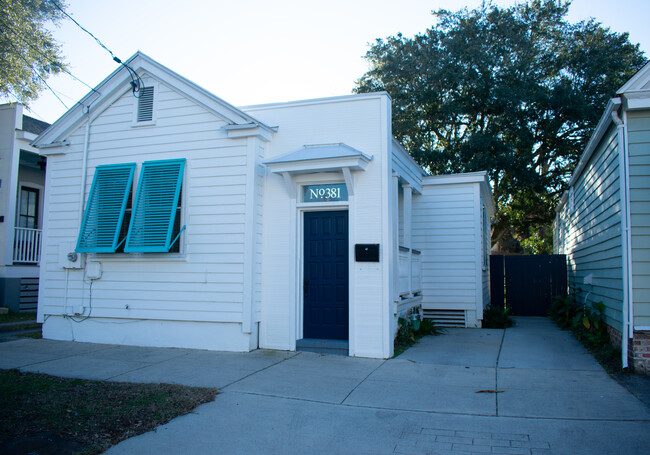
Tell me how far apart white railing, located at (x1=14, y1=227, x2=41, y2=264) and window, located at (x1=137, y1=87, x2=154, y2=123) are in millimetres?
7177

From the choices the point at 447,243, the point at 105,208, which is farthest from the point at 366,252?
the point at 105,208

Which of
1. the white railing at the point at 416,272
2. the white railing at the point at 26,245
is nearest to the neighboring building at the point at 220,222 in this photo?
the white railing at the point at 416,272

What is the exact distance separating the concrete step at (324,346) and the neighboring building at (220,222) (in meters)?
0.05

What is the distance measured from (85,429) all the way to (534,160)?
2356 centimetres

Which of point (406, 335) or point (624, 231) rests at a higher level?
point (624, 231)

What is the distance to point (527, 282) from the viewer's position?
48.5 ft

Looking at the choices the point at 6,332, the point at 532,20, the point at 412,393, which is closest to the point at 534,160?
the point at 532,20

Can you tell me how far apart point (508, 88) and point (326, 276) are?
55.8ft

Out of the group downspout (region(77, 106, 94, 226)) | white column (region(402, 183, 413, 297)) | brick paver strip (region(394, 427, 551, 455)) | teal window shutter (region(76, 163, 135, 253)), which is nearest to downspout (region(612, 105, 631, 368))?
brick paver strip (region(394, 427, 551, 455))

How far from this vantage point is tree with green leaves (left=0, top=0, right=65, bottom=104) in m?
17.7

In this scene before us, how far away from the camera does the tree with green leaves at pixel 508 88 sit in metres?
21.8

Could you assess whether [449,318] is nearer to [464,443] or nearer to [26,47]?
[464,443]

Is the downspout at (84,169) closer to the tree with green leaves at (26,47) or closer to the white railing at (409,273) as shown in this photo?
the white railing at (409,273)

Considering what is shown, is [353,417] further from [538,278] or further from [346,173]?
[538,278]
